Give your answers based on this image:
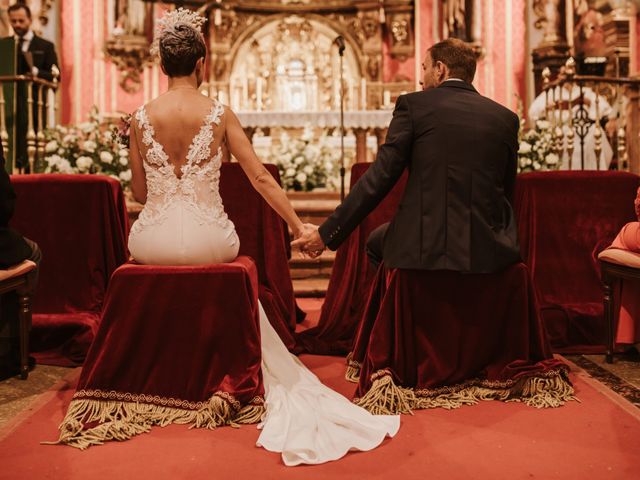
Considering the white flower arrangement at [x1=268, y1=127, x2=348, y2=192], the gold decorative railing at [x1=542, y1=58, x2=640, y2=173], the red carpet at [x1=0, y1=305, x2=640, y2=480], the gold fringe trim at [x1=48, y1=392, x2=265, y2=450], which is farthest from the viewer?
the white flower arrangement at [x1=268, y1=127, x2=348, y2=192]

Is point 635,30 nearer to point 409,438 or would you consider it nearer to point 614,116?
point 614,116

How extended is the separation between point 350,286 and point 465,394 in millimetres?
1225

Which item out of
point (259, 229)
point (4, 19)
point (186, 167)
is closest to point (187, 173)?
point (186, 167)

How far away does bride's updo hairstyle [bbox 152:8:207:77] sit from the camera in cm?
304

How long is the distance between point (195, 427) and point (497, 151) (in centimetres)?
162

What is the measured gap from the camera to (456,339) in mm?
3178

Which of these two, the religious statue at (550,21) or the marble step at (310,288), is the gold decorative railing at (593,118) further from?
the marble step at (310,288)

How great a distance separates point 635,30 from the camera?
8.95 metres

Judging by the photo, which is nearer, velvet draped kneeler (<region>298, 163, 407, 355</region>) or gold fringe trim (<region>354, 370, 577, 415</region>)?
gold fringe trim (<region>354, 370, 577, 415</region>)

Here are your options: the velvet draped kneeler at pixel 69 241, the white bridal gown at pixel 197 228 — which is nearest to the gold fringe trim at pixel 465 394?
the white bridal gown at pixel 197 228

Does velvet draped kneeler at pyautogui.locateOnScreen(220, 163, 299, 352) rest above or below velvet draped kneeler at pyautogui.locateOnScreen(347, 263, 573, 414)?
above

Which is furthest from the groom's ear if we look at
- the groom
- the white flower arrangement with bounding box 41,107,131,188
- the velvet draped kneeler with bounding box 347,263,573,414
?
the white flower arrangement with bounding box 41,107,131,188

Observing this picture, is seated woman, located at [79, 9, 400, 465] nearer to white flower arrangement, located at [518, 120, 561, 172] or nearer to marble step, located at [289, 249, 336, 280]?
marble step, located at [289, 249, 336, 280]

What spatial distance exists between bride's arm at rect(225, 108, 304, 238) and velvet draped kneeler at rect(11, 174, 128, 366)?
119 centimetres
